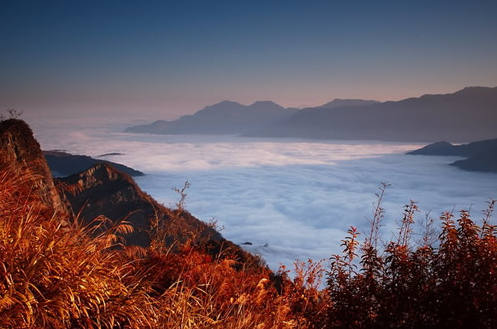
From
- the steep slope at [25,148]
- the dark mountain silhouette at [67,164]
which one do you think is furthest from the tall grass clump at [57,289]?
the dark mountain silhouette at [67,164]

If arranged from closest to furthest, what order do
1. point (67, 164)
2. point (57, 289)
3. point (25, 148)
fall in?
point (57, 289) < point (25, 148) < point (67, 164)

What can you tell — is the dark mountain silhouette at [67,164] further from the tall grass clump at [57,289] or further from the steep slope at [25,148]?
the tall grass clump at [57,289]

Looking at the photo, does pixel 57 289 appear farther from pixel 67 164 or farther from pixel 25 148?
pixel 67 164

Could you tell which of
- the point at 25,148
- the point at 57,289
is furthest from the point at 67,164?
the point at 57,289

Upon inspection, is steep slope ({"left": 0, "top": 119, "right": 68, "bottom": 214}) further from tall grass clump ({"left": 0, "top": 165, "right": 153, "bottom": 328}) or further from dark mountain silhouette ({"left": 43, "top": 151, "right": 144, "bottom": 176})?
dark mountain silhouette ({"left": 43, "top": 151, "right": 144, "bottom": 176})

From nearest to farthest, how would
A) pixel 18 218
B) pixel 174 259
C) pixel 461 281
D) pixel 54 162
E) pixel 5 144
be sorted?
pixel 461 281, pixel 18 218, pixel 174 259, pixel 5 144, pixel 54 162

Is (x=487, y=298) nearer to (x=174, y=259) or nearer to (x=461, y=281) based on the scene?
(x=461, y=281)

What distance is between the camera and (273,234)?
515ft

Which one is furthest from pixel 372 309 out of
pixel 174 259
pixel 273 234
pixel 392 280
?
pixel 273 234

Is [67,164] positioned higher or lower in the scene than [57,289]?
lower

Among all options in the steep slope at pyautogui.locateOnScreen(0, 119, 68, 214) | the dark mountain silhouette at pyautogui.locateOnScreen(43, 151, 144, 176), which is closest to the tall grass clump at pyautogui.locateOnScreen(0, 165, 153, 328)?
the steep slope at pyautogui.locateOnScreen(0, 119, 68, 214)

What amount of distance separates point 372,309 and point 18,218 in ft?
18.8

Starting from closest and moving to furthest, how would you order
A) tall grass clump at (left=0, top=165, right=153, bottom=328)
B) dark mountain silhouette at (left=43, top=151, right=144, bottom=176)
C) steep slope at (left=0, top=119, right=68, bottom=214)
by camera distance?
1. tall grass clump at (left=0, top=165, right=153, bottom=328)
2. steep slope at (left=0, top=119, right=68, bottom=214)
3. dark mountain silhouette at (left=43, top=151, right=144, bottom=176)

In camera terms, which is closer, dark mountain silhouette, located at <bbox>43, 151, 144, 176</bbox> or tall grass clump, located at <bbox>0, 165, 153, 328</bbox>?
tall grass clump, located at <bbox>0, 165, 153, 328</bbox>
